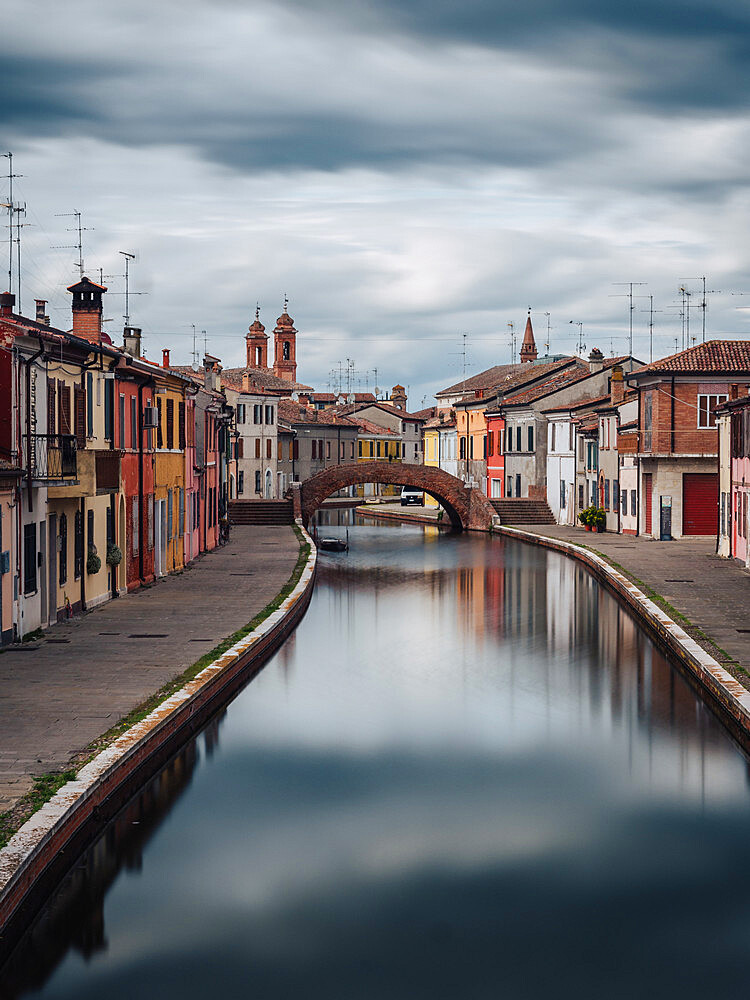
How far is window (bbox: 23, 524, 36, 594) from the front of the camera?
23469 mm

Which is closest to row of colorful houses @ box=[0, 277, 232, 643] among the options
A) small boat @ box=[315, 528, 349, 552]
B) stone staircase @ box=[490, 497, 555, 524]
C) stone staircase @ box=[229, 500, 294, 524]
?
small boat @ box=[315, 528, 349, 552]

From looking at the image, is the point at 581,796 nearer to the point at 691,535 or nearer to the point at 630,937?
the point at 630,937

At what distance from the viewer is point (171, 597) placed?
31719mm

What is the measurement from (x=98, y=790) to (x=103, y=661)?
24.7 ft

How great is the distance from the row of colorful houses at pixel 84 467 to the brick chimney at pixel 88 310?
0.03m

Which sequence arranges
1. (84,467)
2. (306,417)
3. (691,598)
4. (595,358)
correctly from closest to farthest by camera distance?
(84,467) < (691,598) < (595,358) < (306,417)

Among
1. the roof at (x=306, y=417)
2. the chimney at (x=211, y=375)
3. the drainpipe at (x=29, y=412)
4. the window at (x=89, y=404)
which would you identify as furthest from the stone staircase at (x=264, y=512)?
the drainpipe at (x=29, y=412)

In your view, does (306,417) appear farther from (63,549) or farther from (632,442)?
(63,549)

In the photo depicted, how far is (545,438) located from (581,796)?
61.2 m

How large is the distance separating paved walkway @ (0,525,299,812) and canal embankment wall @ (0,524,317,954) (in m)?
0.48

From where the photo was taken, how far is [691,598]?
31516 mm

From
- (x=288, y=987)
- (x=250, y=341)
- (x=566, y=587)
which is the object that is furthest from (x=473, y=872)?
(x=250, y=341)

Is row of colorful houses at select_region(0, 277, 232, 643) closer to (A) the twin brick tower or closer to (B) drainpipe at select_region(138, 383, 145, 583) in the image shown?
(B) drainpipe at select_region(138, 383, 145, 583)

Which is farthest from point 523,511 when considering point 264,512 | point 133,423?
point 133,423
